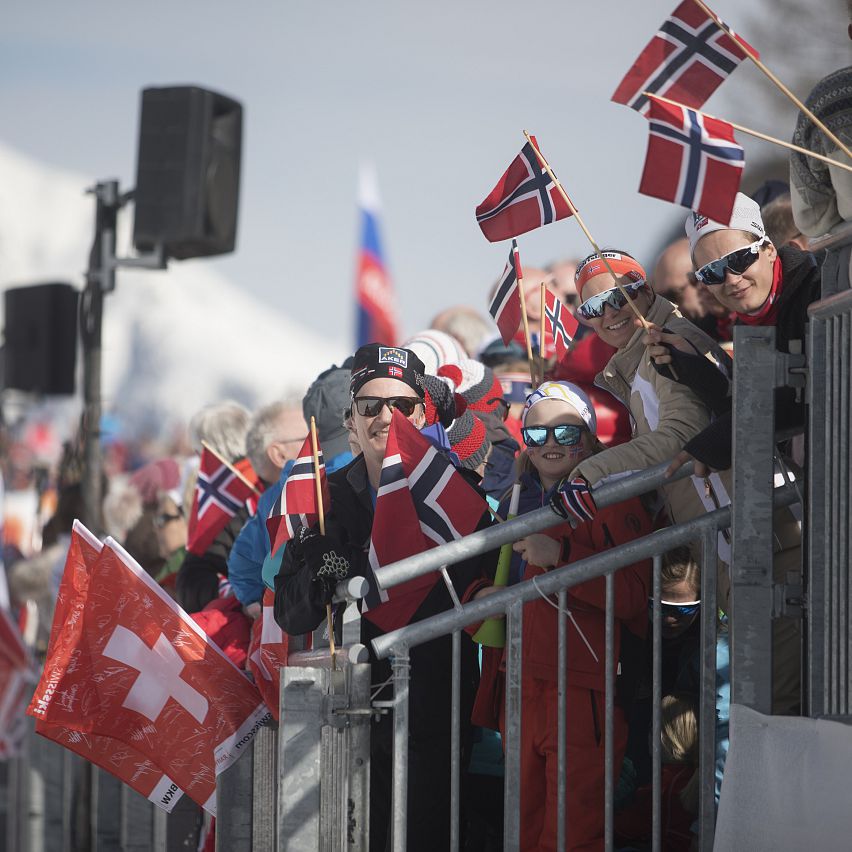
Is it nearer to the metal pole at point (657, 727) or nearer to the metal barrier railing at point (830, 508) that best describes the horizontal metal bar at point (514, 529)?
the metal pole at point (657, 727)

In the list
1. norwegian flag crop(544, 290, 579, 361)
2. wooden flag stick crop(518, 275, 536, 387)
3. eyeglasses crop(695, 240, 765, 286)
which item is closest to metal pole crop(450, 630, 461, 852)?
eyeglasses crop(695, 240, 765, 286)

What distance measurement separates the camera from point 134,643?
18.4 ft

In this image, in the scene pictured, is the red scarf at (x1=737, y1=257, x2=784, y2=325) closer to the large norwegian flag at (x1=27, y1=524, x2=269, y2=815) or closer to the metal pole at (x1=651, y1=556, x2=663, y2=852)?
the metal pole at (x1=651, y1=556, x2=663, y2=852)

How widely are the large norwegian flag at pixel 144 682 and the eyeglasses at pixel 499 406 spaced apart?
1.71m

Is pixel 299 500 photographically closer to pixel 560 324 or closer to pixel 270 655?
pixel 270 655

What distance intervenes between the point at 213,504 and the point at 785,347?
134 inches

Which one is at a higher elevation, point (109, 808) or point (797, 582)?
point (797, 582)

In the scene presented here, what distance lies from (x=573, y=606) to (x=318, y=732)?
0.86 meters

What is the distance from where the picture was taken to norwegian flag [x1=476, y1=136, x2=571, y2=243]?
5.28m

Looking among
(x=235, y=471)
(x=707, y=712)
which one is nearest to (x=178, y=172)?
(x=235, y=471)

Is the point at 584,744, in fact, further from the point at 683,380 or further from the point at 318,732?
the point at 683,380

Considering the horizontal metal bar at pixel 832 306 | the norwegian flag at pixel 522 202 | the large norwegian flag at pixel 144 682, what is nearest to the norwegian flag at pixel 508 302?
the norwegian flag at pixel 522 202

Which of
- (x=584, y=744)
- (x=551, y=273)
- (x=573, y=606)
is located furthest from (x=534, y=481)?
(x=551, y=273)

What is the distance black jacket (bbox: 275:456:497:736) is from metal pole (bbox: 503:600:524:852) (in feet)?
1.37
